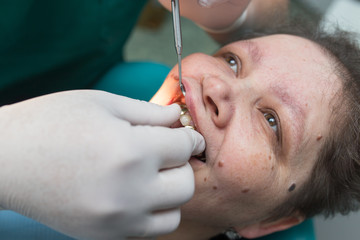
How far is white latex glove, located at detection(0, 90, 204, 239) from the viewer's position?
750mm

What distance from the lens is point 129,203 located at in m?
0.77

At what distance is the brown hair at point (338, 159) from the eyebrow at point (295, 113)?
0.39 ft

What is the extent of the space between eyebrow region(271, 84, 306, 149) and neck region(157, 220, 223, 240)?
434 mm

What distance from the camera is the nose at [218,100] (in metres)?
0.99

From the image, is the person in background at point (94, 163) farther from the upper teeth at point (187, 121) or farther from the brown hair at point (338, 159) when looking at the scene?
the brown hair at point (338, 159)

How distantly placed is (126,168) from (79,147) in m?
0.11

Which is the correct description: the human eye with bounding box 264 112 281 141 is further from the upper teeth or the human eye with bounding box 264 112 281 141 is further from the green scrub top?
the green scrub top

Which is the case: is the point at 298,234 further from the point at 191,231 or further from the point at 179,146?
the point at 179,146

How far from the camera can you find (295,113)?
1.04 m

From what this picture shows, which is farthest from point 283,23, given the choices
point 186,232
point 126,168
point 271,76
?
point 126,168

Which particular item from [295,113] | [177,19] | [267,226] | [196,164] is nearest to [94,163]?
[196,164]

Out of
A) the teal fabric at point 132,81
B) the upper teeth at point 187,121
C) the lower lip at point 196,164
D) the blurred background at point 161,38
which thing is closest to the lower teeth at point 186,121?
the upper teeth at point 187,121

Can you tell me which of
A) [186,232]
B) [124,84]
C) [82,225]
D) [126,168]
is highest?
[126,168]

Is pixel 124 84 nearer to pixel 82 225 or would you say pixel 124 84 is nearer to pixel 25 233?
pixel 25 233
